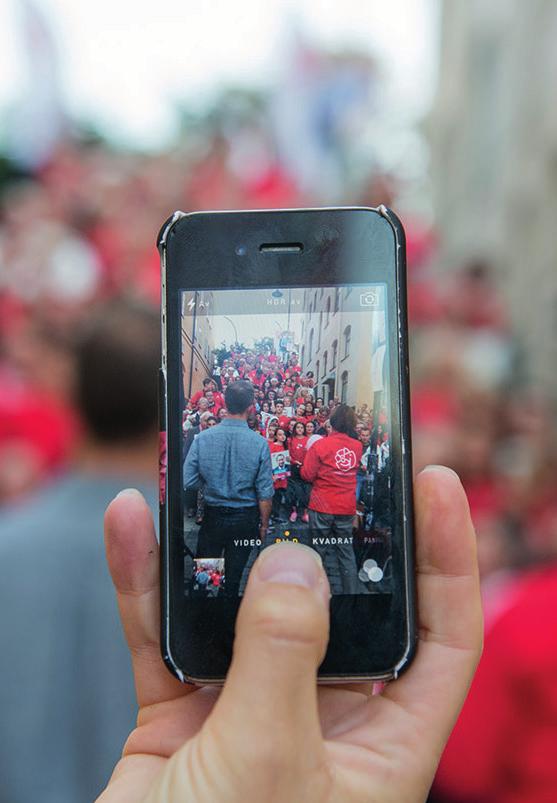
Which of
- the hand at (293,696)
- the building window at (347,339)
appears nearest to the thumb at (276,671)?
the hand at (293,696)

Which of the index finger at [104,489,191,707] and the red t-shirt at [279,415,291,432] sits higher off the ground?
the red t-shirt at [279,415,291,432]

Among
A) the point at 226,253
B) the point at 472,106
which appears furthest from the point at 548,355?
the point at 226,253

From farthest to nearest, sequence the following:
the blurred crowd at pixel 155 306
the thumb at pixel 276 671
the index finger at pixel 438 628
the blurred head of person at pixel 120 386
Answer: the blurred crowd at pixel 155 306 < the blurred head of person at pixel 120 386 < the index finger at pixel 438 628 < the thumb at pixel 276 671

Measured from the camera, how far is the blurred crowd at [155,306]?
3.70 metres

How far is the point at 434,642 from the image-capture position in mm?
1165

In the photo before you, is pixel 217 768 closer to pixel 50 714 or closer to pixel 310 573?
pixel 310 573

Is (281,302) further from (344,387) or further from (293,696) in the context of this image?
(293,696)

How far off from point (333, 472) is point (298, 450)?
60mm

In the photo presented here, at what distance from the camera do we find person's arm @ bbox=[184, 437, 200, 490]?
4.07ft

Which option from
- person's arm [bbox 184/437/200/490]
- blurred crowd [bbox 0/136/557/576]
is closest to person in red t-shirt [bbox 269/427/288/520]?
person's arm [bbox 184/437/200/490]

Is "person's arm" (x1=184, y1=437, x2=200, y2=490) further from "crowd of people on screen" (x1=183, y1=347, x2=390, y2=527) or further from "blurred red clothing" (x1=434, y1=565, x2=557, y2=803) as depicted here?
"blurred red clothing" (x1=434, y1=565, x2=557, y2=803)

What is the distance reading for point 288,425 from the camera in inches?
48.8

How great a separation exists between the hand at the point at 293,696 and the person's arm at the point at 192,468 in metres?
0.08

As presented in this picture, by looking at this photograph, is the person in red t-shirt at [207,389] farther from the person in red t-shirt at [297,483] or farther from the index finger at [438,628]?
the index finger at [438,628]
